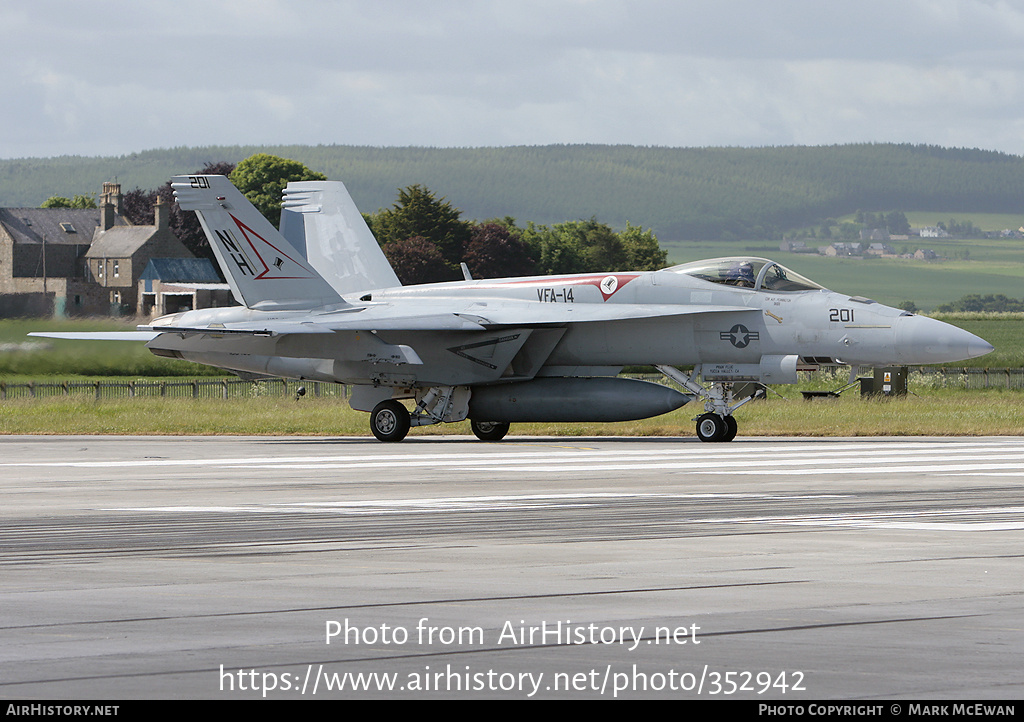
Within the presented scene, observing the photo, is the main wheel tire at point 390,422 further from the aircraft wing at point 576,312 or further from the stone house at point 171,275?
the stone house at point 171,275

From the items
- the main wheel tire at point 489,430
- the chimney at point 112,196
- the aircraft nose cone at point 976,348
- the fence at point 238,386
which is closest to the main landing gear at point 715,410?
the main wheel tire at point 489,430

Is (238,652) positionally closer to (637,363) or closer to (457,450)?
(457,450)

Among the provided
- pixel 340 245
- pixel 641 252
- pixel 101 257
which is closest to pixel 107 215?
pixel 101 257

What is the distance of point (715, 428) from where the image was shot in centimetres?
2497

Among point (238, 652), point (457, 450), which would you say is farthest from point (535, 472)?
point (238, 652)

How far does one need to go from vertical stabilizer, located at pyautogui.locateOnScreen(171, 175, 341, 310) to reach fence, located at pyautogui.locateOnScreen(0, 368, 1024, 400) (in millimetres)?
10011

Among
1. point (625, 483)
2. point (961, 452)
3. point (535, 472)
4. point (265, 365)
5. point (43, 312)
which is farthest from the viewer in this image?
point (43, 312)

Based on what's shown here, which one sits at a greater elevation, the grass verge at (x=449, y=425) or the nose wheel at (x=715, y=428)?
the nose wheel at (x=715, y=428)

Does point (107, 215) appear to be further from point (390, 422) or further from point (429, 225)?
point (390, 422)

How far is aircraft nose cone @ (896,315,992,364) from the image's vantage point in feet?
77.3

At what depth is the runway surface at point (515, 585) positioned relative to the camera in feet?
20.2

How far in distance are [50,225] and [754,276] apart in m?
104
